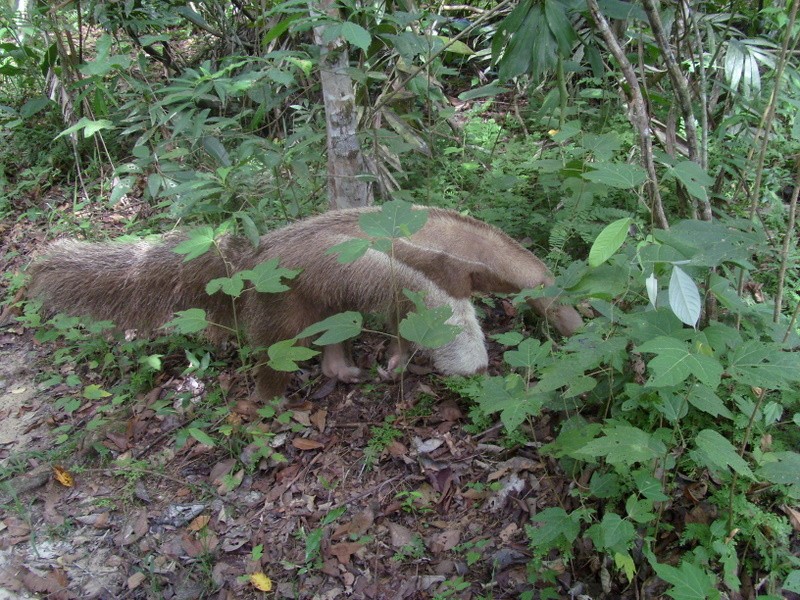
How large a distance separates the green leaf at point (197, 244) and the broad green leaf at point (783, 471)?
2.95 metres

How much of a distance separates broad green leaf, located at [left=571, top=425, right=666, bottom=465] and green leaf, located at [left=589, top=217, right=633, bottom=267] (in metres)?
0.67

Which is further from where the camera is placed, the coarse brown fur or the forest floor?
the coarse brown fur

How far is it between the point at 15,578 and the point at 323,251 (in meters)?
2.57

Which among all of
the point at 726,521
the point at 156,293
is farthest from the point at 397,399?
the point at 726,521

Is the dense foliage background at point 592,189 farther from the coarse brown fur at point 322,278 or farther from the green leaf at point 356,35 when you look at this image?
the coarse brown fur at point 322,278

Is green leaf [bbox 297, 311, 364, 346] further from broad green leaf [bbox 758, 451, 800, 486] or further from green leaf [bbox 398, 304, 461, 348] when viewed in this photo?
broad green leaf [bbox 758, 451, 800, 486]

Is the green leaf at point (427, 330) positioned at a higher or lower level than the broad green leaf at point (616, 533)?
higher

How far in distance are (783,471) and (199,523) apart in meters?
3.03

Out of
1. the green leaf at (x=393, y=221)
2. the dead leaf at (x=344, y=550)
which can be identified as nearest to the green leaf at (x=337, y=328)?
the green leaf at (x=393, y=221)

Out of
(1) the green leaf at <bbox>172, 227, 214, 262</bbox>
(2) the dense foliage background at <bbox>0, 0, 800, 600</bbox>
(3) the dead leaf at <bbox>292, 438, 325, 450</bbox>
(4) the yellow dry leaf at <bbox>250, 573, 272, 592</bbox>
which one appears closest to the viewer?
(2) the dense foliage background at <bbox>0, 0, 800, 600</bbox>

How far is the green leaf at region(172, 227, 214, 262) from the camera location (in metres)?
3.68

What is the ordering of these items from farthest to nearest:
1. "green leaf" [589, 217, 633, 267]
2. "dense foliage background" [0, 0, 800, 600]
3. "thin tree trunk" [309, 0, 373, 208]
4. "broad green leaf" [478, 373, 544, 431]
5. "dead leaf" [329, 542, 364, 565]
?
"thin tree trunk" [309, 0, 373, 208]
"dead leaf" [329, 542, 364, 565]
"broad green leaf" [478, 373, 544, 431]
"dense foliage background" [0, 0, 800, 600]
"green leaf" [589, 217, 633, 267]

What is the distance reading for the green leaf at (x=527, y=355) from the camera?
300cm

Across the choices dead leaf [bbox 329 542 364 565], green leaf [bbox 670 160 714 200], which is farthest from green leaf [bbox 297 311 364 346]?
green leaf [bbox 670 160 714 200]
